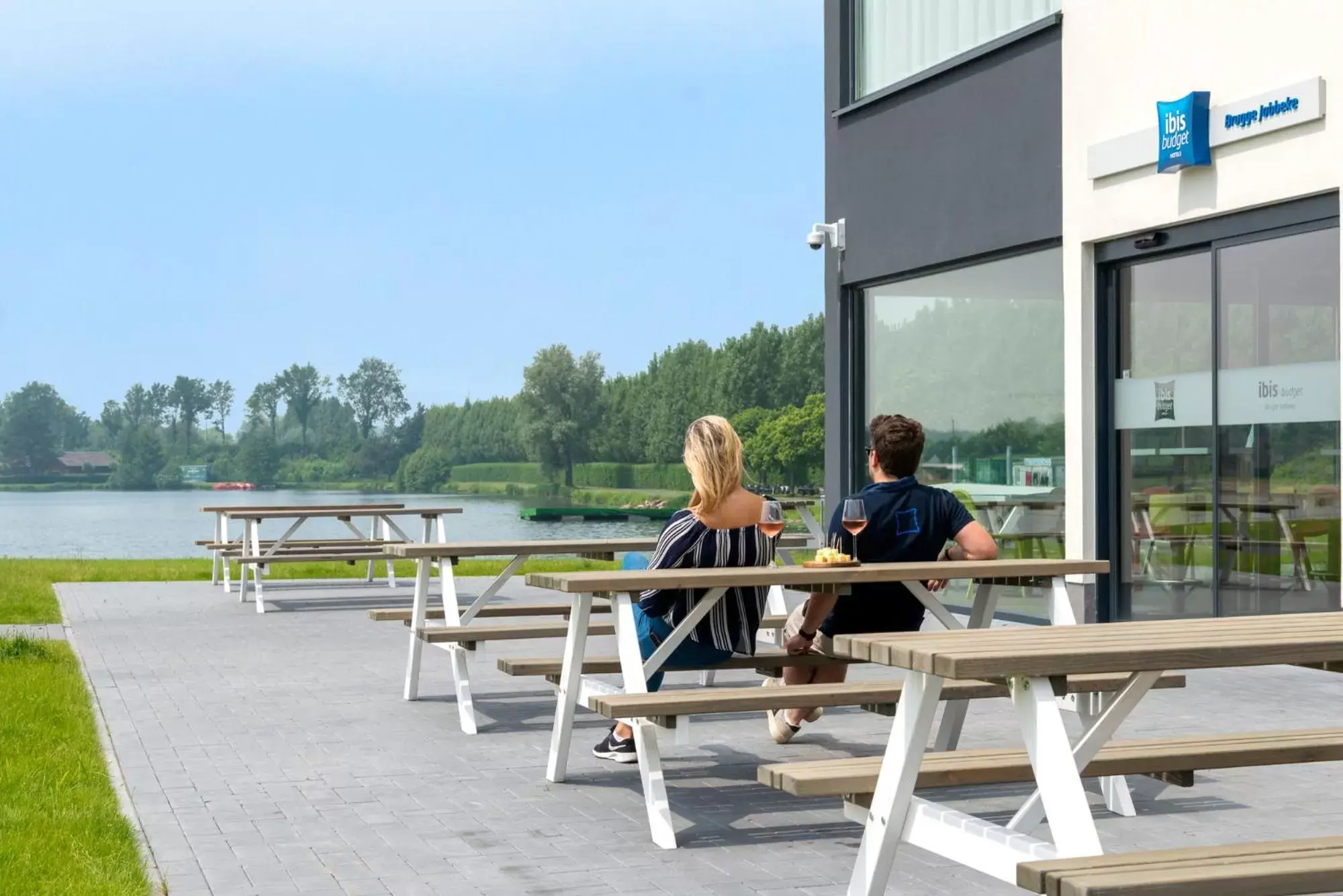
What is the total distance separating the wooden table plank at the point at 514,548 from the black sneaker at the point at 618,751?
85cm

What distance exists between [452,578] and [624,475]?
3605 inches

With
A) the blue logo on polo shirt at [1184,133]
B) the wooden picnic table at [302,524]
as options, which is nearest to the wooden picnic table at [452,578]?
the blue logo on polo shirt at [1184,133]

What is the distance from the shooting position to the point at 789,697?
16.4 ft

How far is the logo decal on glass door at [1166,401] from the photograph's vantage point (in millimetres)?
10211

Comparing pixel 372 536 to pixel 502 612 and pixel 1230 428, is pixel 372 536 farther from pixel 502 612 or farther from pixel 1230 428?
pixel 1230 428

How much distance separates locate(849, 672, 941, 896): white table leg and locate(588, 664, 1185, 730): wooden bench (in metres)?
1.21

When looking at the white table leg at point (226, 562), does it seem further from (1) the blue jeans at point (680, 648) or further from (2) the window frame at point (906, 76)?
(1) the blue jeans at point (680, 648)

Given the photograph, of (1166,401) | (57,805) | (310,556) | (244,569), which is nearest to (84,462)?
(244,569)

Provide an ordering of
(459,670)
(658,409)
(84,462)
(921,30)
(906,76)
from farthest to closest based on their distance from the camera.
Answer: (658,409) < (84,462) < (906,76) < (921,30) < (459,670)

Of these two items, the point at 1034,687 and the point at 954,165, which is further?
the point at 954,165

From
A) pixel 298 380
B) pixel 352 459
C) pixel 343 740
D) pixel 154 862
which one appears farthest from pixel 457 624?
pixel 298 380

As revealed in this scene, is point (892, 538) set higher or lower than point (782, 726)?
higher

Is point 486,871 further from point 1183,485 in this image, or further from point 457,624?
point 1183,485

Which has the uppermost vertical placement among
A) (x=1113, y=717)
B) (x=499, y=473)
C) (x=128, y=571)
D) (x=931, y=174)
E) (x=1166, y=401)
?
(x=931, y=174)
